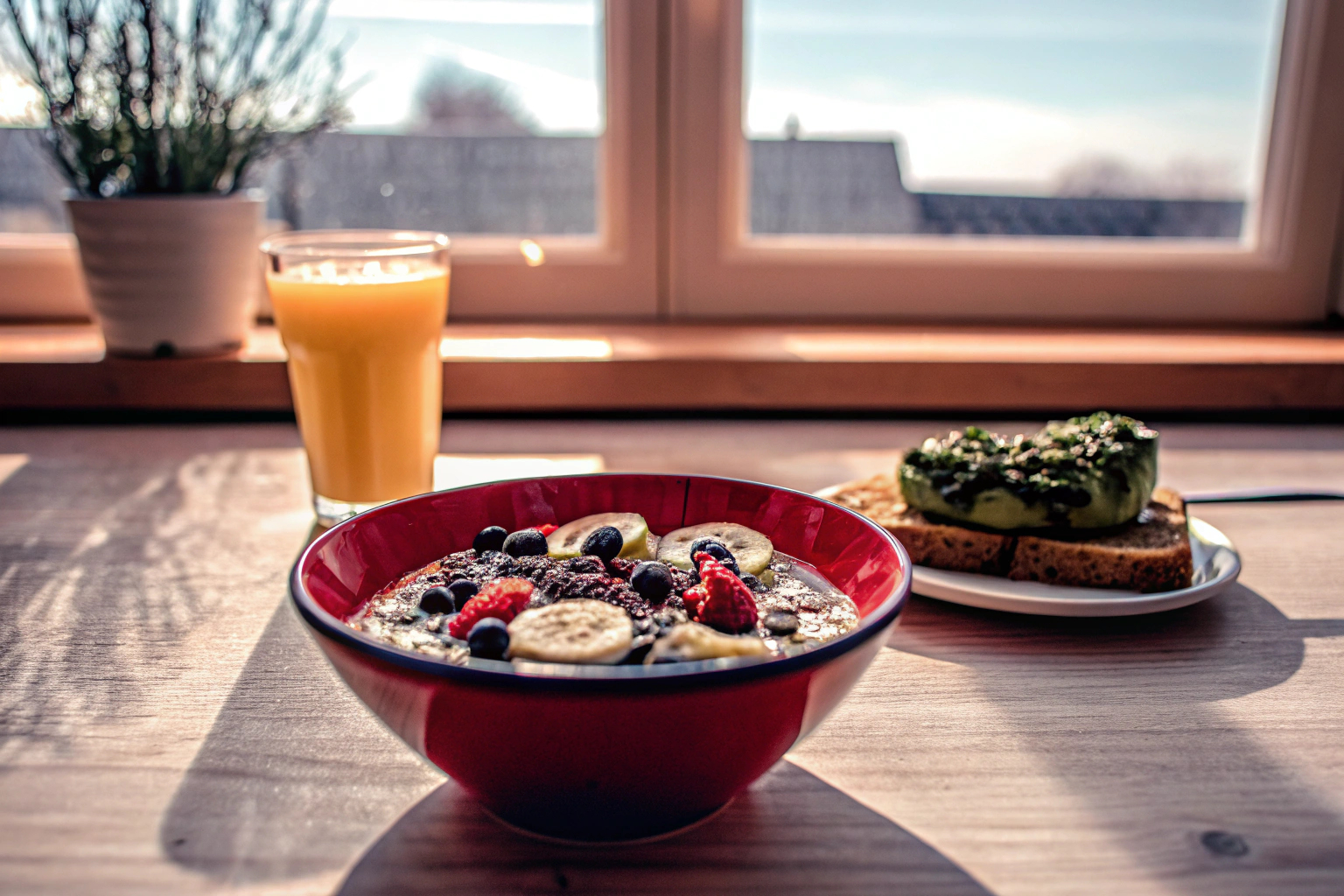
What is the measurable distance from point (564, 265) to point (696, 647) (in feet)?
4.56

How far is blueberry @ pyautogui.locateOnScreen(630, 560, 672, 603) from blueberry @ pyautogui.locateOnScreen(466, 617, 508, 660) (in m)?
0.09

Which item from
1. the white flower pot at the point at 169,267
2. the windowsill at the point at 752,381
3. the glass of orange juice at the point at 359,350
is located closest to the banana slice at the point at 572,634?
the glass of orange juice at the point at 359,350

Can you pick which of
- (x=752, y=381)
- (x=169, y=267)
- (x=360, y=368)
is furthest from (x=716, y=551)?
(x=169, y=267)

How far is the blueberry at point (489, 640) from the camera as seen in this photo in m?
0.45

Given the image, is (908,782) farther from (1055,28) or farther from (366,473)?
(1055,28)

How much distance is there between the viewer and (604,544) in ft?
1.94

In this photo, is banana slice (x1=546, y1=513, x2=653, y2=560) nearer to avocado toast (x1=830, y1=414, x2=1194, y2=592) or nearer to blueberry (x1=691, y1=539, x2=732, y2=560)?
blueberry (x1=691, y1=539, x2=732, y2=560)

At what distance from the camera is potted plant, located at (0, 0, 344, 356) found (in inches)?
52.2

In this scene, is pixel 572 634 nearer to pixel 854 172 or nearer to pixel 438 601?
pixel 438 601

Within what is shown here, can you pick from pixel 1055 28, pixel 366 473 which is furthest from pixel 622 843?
pixel 1055 28

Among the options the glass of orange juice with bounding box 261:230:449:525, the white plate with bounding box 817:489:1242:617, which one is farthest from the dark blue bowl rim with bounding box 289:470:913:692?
the glass of orange juice with bounding box 261:230:449:525

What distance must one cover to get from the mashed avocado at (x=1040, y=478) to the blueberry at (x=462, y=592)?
39 centimetres

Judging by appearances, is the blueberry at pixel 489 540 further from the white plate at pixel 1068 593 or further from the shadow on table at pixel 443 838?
the white plate at pixel 1068 593

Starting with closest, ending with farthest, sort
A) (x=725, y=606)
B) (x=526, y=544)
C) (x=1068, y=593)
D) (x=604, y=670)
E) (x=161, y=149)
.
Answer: (x=604, y=670)
(x=725, y=606)
(x=526, y=544)
(x=1068, y=593)
(x=161, y=149)
